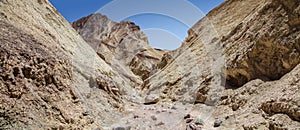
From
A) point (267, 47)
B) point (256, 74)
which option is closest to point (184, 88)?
point (256, 74)

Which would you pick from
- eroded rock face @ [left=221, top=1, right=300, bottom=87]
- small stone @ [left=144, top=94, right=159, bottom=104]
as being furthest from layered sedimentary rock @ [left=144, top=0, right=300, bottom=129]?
small stone @ [left=144, top=94, right=159, bottom=104]

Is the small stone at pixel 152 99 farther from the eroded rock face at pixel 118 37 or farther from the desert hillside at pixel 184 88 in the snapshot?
the eroded rock face at pixel 118 37

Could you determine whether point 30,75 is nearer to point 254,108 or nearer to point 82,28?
point 254,108

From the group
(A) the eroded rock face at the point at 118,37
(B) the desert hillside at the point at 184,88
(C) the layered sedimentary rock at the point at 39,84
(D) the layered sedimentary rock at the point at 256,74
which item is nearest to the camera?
(C) the layered sedimentary rock at the point at 39,84

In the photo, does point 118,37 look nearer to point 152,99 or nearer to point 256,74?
point 152,99

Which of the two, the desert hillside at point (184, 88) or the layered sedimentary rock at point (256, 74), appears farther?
the layered sedimentary rock at point (256, 74)

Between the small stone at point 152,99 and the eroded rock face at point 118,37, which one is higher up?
the eroded rock face at point 118,37

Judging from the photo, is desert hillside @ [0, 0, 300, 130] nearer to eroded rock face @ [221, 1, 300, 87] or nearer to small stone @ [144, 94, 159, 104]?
eroded rock face @ [221, 1, 300, 87]

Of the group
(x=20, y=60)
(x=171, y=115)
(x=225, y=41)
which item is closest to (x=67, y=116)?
(x=20, y=60)

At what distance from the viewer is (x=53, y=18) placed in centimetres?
879

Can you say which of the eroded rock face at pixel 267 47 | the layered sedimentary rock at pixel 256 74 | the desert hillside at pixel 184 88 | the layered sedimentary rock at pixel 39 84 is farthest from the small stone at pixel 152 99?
the eroded rock face at pixel 267 47

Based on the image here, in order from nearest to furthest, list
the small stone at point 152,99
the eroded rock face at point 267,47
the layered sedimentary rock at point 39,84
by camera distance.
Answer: the layered sedimentary rock at point 39,84, the eroded rock face at point 267,47, the small stone at point 152,99

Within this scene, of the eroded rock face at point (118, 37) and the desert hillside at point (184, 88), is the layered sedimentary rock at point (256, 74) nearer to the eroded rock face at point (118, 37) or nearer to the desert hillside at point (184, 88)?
the desert hillside at point (184, 88)

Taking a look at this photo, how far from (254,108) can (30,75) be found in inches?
229
